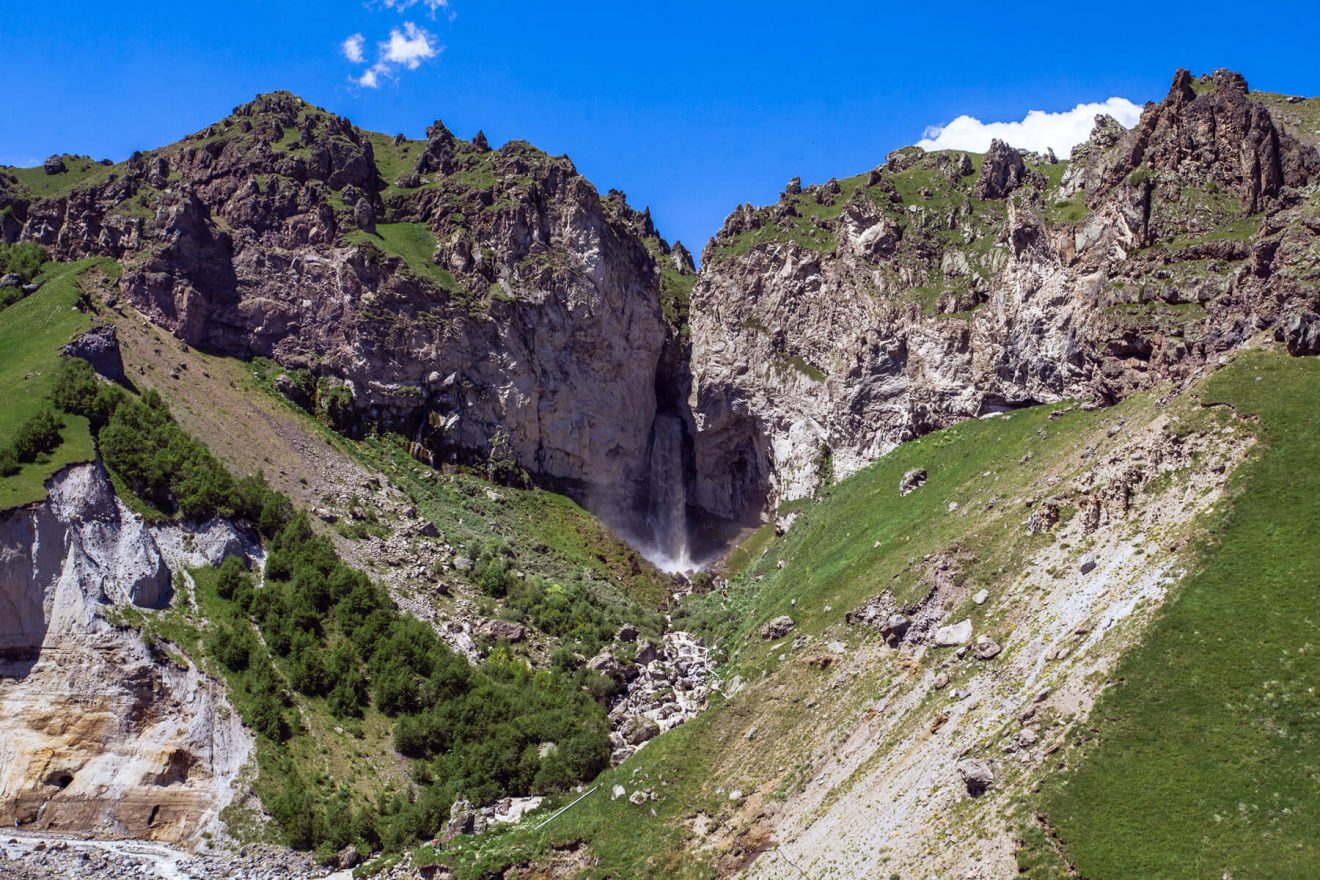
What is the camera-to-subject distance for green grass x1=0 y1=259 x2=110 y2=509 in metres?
45.5

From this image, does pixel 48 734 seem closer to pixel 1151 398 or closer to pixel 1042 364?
pixel 1151 398

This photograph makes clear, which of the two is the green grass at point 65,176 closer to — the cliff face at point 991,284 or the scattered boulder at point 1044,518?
the cliff face at point 991,284

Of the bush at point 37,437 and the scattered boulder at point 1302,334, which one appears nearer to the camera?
the scattered boulder at point 1302,334

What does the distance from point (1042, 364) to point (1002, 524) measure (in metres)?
20.8

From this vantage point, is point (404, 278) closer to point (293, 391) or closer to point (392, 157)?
point (293, 391)

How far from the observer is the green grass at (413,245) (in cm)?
7981

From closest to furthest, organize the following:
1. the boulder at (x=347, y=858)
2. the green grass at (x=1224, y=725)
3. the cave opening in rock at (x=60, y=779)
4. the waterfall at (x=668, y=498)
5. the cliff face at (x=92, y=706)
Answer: the green grass at (x=1224, y=725) < the cave opening in rock at (x=60, y=779) < the cliff face at (x=92, y=706) < the boulder at (x=347, y=858) < the waterfall at (x=668, y=498)

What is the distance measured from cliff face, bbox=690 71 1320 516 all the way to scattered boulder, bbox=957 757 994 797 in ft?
86.7

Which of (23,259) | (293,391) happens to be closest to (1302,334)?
(293,391)

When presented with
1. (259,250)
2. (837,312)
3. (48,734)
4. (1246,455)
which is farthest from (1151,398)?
(259,250)

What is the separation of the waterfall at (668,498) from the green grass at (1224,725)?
55151 millimetres

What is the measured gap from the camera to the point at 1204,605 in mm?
29797

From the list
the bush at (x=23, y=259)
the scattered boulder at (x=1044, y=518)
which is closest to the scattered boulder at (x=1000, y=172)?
the scattered boulder at (x=1044, y=518)

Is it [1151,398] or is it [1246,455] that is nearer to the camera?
[1246,455]
